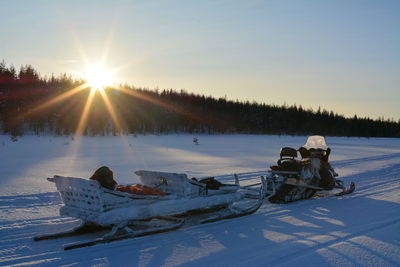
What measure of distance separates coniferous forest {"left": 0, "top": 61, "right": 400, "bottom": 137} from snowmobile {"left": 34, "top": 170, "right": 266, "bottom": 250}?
3038 centimetres

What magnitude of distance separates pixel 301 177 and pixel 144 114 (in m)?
44.0

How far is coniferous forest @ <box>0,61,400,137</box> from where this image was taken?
3859 centimetres

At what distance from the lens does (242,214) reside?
6.93 m

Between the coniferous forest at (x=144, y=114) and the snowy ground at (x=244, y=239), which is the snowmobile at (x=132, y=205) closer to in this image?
the snowy ground at (x=244, y=239)

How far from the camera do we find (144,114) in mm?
51562

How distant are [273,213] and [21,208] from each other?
462cm

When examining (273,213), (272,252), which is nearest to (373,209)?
(273,213)

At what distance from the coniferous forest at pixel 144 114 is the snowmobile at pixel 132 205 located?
99.7 ft

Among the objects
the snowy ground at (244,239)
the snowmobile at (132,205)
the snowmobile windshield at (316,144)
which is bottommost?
the snowy ground at (244,239)

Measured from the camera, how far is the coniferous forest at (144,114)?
127 ft

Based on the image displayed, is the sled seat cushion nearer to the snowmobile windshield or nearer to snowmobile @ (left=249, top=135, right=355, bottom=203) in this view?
snowmobile @ (left=249, top=135, right=355, bottom=203)

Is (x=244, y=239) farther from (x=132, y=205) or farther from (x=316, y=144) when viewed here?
(x=316, y=144)

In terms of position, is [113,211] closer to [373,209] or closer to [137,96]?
[373,209]

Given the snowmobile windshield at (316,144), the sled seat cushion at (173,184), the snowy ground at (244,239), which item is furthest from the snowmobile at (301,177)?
the sled seat cushion at (173,184)
